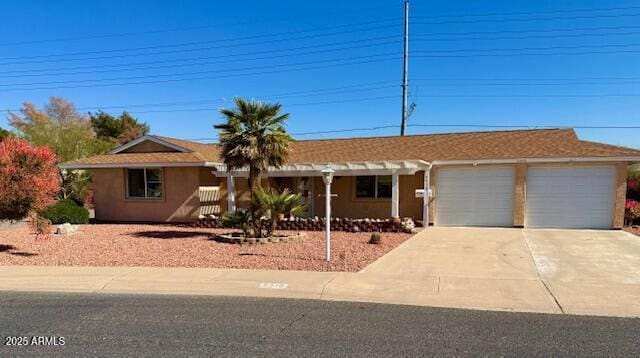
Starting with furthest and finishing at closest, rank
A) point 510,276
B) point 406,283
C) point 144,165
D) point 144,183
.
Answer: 1. point 144,183
2. point 144,165
3. point 510,276
4. point 406,283

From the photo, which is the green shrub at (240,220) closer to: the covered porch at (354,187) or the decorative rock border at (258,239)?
the decorative rock border at (258,239)

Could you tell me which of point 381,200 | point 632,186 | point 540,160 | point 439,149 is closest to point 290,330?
point 381,200

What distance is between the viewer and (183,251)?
10.9 meters

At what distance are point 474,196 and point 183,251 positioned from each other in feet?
35.1

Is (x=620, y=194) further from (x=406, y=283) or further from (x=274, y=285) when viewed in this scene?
(x=274, y=285)

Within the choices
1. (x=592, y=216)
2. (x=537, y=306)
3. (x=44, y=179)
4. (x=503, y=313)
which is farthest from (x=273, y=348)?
(x=592, y=216)

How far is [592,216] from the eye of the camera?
48.5ft

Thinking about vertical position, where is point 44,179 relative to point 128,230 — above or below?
above

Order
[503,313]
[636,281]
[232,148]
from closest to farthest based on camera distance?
1. [503,313]
2. [636,281]
3. [232,148]

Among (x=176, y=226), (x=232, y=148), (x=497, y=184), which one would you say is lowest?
(x=176, y=226)

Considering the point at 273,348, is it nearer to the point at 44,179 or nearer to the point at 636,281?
the point at 636,281

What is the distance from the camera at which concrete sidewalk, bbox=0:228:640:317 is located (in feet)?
→ 20.8

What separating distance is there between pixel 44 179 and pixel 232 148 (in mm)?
4681

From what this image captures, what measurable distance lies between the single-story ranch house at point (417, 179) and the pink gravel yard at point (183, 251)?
10.3 feet
